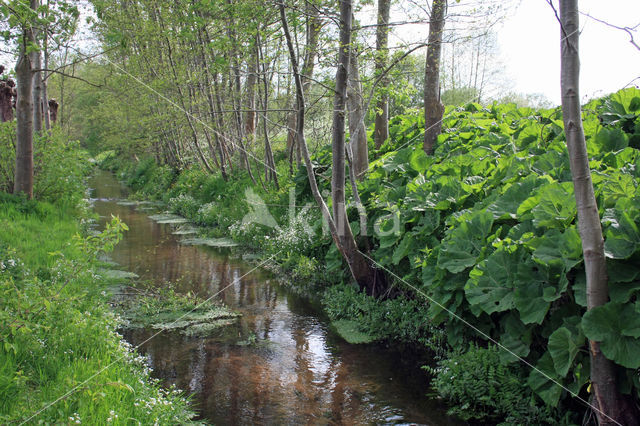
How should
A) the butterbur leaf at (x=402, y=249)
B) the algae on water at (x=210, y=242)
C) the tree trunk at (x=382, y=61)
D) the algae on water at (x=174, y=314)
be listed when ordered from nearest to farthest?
the butterbur leaf at (x=402, y=249) < the algae on water at (x=174, y=314) < the tree trunk at (x=382, y=61) < the algae on water at (x=210, y=242)

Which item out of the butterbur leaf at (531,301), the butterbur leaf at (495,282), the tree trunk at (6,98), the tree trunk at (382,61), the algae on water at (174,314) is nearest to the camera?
the butterbur leaf at (531,301)

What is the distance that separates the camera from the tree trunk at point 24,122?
8.58m

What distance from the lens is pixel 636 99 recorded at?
222 inches

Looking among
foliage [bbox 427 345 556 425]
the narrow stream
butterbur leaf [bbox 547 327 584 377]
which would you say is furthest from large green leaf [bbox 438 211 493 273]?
the narrow stream

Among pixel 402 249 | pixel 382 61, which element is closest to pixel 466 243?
pixel 402 249

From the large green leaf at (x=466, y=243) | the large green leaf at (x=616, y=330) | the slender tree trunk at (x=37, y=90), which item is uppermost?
the slender tree trunk at (x=37, y=90)

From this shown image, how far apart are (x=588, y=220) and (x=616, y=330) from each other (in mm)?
707

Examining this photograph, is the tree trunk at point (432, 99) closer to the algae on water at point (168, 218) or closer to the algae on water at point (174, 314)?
the algae on water at point (174, 314)

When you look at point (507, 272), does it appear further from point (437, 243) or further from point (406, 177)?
point (406, 177)

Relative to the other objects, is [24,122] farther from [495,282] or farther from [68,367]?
[495,282]

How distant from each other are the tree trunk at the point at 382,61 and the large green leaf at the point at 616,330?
340 centimetres

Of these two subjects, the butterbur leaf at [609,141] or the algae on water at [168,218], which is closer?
the butterbur leaf at [609,141]

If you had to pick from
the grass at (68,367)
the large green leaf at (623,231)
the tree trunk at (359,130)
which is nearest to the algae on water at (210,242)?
the tree trunk at (359,130)

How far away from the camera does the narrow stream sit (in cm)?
408
